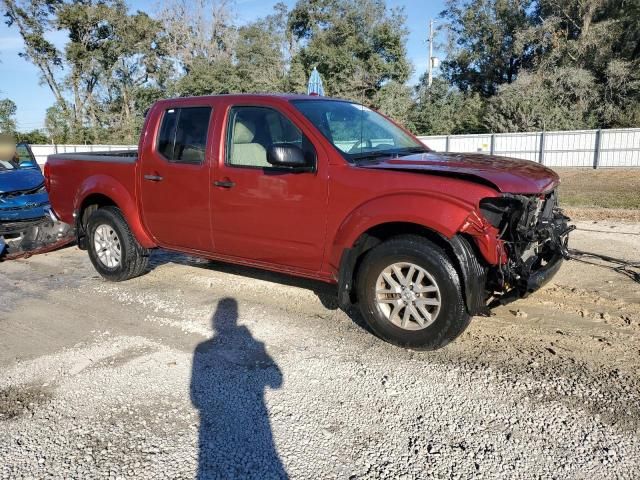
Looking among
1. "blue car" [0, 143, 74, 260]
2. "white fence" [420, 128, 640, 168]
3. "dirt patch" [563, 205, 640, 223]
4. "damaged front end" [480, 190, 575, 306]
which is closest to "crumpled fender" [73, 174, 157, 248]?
"blue car" [0, 143, 74, 260]

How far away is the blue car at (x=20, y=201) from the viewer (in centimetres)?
765

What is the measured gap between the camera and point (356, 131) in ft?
15.7

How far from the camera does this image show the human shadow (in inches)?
110

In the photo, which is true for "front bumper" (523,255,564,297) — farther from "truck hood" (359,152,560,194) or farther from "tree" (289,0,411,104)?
"tree" (289,0,411,104)

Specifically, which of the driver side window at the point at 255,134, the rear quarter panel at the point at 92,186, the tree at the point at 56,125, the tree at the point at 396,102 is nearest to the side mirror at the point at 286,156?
the driver side window at the point at 255,134

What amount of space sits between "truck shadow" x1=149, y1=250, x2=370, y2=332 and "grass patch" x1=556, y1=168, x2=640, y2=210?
779cm

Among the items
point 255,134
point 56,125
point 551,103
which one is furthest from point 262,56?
point 255,134

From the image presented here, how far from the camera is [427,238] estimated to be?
3928 millimetres

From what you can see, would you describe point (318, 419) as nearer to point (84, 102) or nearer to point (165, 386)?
point (165, 386)

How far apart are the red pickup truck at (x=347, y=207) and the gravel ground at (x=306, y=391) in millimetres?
476

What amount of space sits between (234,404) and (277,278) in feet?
9.07

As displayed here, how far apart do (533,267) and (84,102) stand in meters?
45.8

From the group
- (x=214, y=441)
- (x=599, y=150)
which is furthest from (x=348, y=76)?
(x=214, y=441)

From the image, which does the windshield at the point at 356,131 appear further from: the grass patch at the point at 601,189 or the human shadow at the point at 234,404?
the grass patch at the point at 601,189
